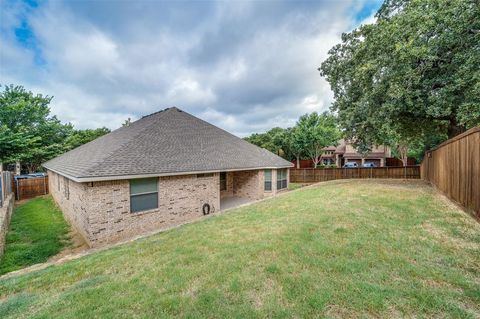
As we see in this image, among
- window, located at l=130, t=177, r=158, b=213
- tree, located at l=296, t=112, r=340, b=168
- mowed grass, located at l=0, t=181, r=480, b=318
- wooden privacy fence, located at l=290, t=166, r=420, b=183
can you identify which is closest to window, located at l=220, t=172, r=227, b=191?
window, located at l=130, t=177, r=158, b=213

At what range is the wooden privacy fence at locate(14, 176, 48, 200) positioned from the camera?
16577 mm

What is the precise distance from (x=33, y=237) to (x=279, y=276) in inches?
382

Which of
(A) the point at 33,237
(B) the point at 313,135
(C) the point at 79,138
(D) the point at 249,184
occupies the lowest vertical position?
(A) the point at 33,237

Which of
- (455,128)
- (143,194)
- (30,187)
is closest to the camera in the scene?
(143,194)

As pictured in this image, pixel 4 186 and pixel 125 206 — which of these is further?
pixel 4 186

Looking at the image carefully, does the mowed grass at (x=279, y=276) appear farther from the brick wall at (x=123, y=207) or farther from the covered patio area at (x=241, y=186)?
the covered patio area at (x=241, y=186)

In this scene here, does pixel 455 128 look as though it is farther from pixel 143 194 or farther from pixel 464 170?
pixel 143 194

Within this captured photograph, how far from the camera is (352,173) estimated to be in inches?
825

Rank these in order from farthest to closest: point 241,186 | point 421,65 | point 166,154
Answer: point 241,186, point 421,65, point 166,154

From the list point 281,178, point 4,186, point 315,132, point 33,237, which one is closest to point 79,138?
point 4,186

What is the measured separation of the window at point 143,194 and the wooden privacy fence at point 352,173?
1709 centimetres

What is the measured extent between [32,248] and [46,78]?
13101 millimetres

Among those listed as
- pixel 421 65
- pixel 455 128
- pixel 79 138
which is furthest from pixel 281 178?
pixel 79 138

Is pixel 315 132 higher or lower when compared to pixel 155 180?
higher
